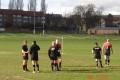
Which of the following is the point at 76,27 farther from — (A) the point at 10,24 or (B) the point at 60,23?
(A) the point at 10,24

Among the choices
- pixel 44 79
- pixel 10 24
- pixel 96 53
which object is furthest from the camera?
pixel 10 24

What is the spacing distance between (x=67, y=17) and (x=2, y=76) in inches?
7045

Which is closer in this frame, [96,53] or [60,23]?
[96,53]

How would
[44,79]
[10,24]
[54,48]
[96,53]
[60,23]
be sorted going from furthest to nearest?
[60,23] < [10,24] < [96,53] < [54,48] < [44,79]

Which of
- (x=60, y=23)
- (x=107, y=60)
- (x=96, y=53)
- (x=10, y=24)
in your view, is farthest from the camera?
(x=60, y=23)

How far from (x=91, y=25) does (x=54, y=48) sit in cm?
15884

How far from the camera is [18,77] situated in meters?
21.2

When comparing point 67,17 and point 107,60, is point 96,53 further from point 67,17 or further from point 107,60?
point 67,17

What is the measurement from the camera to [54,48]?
24.7m

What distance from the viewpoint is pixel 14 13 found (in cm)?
19888

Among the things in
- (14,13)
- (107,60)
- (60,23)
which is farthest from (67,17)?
(107,60)

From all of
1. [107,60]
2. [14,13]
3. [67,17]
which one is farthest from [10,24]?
[107,60]

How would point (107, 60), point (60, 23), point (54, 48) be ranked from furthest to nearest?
point (60, 23)
point (107, 60)
point (54, 48)

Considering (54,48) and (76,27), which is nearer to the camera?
(54,48)
